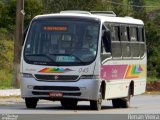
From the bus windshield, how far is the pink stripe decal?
0.88 meters

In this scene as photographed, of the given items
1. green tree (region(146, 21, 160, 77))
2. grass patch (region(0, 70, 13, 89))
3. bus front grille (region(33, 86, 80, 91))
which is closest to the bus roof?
bus front grille (region(33, 86, 80, 91))

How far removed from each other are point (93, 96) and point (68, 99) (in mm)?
976

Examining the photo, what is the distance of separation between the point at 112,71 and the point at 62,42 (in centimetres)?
245

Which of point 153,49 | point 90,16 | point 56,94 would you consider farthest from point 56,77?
point 153,49

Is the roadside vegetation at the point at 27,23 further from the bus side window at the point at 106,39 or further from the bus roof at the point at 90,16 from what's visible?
the bus side window at the point at 106,39

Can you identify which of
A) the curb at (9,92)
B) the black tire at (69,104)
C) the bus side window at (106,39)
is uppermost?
the bus side window at (106,39)

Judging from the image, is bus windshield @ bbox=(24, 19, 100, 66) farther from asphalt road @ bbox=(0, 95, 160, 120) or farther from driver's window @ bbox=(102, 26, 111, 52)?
asphalt road @ bbox=(0, 95, 160, 120)

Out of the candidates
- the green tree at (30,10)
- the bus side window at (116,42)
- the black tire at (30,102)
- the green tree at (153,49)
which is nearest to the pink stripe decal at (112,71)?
the bus side window at (116,42)

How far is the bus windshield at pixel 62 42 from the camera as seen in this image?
2333 centimetres

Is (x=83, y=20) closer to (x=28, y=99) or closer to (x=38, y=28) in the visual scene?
(x=38, y=28)

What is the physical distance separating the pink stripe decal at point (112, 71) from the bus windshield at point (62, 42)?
0.88 meters

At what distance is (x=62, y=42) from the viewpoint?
928 inches

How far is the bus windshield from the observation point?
23328 millimetres

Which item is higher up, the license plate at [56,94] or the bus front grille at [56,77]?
the bus front grille at [56,77]
